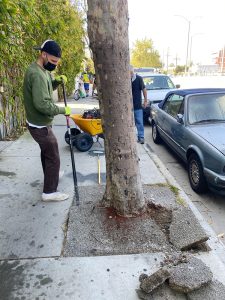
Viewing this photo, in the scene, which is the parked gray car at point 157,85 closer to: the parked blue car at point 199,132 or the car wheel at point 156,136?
the car wheel at point 156,136

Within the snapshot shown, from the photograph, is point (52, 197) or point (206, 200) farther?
point (206, 200)

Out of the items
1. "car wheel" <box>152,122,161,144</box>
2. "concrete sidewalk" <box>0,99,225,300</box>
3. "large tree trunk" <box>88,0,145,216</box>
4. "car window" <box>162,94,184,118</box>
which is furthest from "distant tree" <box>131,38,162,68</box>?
"large tree trunk" <box>88,0,145,216</box>

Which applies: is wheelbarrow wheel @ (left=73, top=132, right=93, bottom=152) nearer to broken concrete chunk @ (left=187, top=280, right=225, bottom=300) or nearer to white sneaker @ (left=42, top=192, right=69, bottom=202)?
white sneaker @ (left=42, top=192, right=69, bottom=202)

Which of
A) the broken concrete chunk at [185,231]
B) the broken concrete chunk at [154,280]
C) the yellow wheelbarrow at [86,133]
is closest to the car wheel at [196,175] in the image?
→ the broken concrete chunk at [185,231]

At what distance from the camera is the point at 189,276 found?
2.48 metres

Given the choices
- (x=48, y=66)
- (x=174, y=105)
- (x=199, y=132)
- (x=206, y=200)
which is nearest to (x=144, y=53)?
(x=174, y=105)

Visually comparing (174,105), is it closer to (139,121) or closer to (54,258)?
(139,121)

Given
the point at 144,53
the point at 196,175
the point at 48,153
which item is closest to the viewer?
the point at 48,153

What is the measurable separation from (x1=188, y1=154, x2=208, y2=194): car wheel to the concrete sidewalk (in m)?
0.43

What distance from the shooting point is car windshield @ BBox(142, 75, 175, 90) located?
11.3 metres

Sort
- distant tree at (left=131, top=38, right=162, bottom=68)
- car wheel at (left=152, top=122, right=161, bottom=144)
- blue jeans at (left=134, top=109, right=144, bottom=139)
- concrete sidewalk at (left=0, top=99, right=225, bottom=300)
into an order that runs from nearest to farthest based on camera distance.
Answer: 1. concrete sidewalk at (left=0, top=99, right=225, bottom=300)
2. blue jeans at (left=134, top=109, right=144, bottom=139)
3. car wheel at (left=152, top=122, right=161, bottom=144)
4. distant tree at (left=131, top=38, right=162, bottom=68)

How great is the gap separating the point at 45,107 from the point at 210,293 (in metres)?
2.47

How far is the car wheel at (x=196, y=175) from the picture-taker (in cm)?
459

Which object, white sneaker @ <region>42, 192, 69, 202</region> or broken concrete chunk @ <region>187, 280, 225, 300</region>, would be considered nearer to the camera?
broken concrete chunk @ <region>187, 280, 225, 300</region>
